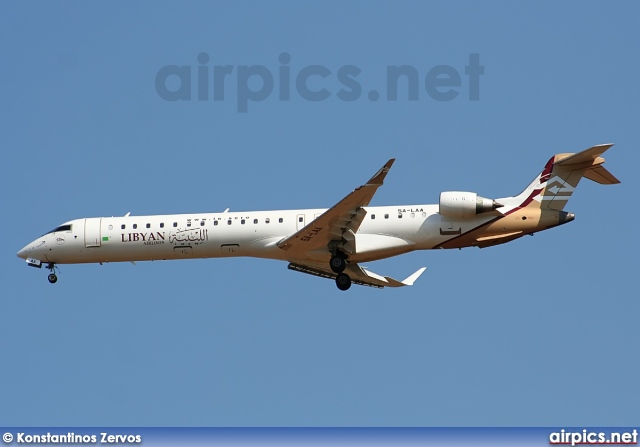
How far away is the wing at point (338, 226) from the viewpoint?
3259cm

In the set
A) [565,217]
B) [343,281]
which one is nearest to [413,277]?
[343,281]

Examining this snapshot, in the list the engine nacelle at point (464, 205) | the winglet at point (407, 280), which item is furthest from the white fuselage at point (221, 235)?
the winglet at point (407, 280)

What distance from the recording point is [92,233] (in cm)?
3691

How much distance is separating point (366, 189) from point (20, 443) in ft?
39.2

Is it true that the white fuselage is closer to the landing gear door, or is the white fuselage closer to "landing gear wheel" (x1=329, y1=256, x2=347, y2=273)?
the landing gear door

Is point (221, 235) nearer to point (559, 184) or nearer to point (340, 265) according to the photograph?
point (340, 265)

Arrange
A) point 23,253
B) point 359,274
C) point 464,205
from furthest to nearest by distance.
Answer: point 23,253, point 359,274, point 464,205

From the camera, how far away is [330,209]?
33469 millimetres

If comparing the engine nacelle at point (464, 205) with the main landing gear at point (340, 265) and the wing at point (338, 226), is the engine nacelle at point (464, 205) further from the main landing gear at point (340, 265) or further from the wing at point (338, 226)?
the main landing gear at point (340, 265)

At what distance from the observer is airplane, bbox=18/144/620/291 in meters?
34.2

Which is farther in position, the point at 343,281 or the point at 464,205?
the point at 343,281

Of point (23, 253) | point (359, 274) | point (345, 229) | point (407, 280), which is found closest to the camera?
point (345, 229)

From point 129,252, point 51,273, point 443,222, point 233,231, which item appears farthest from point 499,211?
point 51,273

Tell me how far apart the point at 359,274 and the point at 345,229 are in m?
3.66
